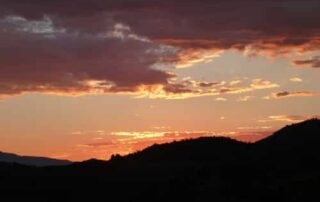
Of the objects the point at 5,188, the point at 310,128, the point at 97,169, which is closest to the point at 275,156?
the point at 310,128

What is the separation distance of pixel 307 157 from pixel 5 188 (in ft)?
142

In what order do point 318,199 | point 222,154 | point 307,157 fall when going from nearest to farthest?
point 318,199, point 307,157, point 222,154

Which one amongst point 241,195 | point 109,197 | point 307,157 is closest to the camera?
point 241,195

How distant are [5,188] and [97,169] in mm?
14756

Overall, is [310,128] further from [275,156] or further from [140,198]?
[140,198]

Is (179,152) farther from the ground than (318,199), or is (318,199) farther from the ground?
(179,152)

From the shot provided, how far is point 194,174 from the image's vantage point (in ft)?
285

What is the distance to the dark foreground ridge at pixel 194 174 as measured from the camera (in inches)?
3157

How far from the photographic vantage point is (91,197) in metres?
85.4

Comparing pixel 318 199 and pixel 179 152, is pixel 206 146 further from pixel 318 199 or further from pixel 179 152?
pixel 318 199

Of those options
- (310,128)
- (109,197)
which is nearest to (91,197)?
(109,197)

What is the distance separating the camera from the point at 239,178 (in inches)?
3317

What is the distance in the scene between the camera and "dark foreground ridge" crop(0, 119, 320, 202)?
80.2 metres

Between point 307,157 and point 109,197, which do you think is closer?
point 109,197
